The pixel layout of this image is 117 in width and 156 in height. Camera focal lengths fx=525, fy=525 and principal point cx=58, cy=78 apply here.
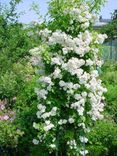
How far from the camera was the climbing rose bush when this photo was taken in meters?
6.88

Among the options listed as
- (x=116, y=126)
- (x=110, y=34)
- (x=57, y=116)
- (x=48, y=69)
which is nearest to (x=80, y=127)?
(x=57, y=116)

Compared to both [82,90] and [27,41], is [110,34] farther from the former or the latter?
[82,90]

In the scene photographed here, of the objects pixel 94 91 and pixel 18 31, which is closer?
pixel 94 91

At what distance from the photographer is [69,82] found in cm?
690

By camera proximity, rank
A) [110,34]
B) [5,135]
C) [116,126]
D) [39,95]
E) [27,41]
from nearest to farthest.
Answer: [39,95]
[5,135]
[116,126]
[27,41]
[110,34]

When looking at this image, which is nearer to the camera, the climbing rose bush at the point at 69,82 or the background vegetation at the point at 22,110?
the climbing rose bush at the point at 69,82

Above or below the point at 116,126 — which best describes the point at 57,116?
below

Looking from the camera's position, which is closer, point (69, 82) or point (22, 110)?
point (69, 82)

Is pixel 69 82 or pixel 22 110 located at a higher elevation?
pixel 22 110

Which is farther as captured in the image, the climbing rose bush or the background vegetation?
the background vegetation

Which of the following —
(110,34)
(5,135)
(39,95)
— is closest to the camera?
(39,95)

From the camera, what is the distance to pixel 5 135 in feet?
25.4

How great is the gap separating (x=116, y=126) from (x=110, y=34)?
24807mm

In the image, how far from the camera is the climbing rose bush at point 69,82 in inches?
271
